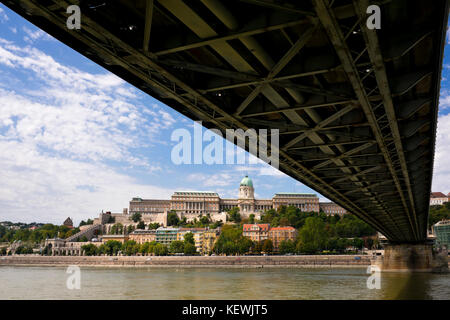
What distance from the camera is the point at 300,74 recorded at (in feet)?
26.6

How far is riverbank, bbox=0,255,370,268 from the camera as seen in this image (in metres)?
95.6

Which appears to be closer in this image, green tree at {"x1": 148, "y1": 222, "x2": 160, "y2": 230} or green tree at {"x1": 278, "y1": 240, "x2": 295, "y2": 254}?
green tree at {"x1": 278, "y1": 240, "x2": 295, "y2": 254}

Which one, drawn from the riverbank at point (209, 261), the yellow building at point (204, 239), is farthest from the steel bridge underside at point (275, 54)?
the yellow building at point (204, 239)

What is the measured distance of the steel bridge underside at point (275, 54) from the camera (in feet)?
21.6

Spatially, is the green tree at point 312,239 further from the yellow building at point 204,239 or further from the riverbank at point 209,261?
the yellow building at point 204,239

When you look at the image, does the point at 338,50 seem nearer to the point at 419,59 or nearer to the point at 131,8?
the point at 419,59

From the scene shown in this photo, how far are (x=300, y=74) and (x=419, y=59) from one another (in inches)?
98.9

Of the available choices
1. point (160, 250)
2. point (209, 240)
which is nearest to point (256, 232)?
point (209, 240)

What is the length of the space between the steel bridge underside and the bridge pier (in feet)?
152

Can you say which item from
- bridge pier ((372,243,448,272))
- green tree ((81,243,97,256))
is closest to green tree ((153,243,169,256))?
green tree ((81,243,97,256))

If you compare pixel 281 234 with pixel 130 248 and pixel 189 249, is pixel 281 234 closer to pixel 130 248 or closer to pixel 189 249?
pixel 189 249

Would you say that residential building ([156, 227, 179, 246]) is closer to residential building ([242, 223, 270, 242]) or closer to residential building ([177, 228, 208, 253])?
residential building ([177, 228, 208, 253])

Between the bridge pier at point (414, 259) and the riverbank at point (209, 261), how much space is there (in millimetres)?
38829
